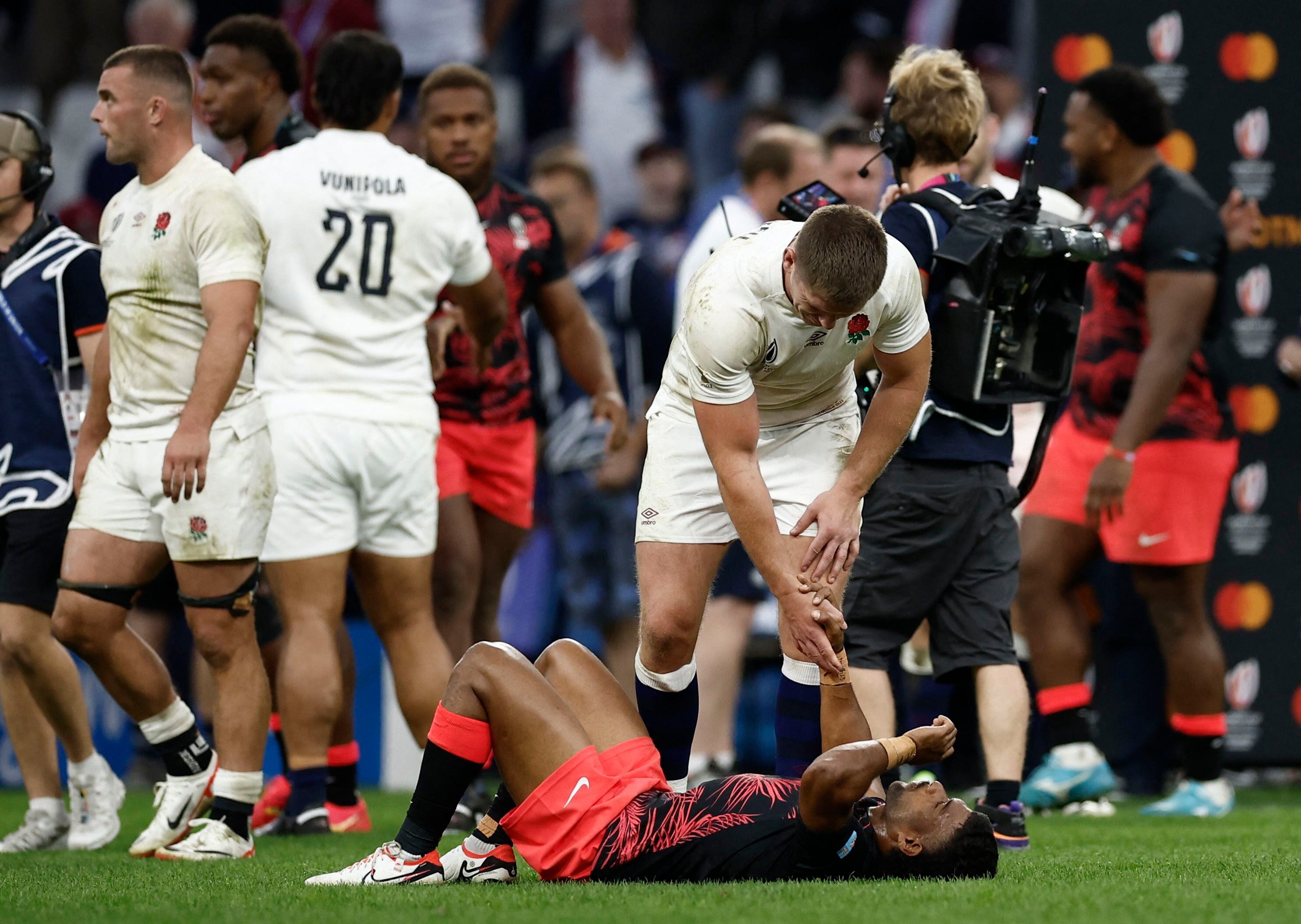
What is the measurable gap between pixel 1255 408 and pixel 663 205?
4114mm

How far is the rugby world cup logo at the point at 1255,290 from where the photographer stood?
27.5 feet

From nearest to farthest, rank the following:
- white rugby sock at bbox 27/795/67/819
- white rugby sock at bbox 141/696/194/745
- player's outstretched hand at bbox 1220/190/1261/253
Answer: white rugby sock at bbox 141/696/194/745, white rugby sock at bbox 27/795/67/819, player's outstretched hand at bbox 1220/190/1261/253

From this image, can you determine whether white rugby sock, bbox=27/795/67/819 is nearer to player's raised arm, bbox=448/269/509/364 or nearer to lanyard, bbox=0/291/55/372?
lanyard, bbox=0/291/55/372

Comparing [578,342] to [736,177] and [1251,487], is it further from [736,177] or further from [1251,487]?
[736,177]

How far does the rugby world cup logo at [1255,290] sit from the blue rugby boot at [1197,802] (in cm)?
230

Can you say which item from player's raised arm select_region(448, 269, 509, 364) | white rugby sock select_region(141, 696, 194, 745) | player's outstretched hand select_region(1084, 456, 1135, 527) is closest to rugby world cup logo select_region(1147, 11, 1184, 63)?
player's outstretched hand select_region(1084, 456, 1135, 527)

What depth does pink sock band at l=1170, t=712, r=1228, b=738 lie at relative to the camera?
7.29 m

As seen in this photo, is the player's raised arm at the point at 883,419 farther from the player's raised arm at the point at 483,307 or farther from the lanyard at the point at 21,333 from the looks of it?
the lanyard at the point at 21,333

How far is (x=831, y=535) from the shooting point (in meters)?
4.76

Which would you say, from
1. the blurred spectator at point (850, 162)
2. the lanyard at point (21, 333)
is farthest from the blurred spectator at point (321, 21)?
the lanyard at point (21, 333)

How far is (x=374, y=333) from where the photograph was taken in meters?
6.31

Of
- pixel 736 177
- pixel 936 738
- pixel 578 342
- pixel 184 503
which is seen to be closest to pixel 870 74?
pixel 736 177

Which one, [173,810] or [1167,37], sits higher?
[1167,37]

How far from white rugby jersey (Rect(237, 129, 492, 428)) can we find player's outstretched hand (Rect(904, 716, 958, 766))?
268 centimetres
